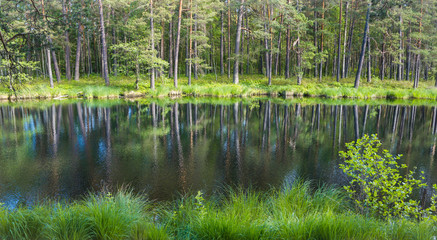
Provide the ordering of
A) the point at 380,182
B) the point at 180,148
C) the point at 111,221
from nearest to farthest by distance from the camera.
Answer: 1. the point at 111,221
2. the point at 380,182
3. the point at 180,148

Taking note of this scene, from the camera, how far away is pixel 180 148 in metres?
10.6

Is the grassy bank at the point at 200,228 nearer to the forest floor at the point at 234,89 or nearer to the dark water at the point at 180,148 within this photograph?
the dark water at the point at 180,148

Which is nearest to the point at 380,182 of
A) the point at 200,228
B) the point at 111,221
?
→ the point at 200,228

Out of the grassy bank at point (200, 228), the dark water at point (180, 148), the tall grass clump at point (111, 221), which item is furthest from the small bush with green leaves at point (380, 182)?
the tall grass clump at point (111, 221)

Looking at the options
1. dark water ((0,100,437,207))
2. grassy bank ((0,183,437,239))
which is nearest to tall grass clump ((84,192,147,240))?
grassy bank ((0,183,437,239))

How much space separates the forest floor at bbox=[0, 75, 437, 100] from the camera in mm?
27797

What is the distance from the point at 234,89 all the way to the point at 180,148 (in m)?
20.8

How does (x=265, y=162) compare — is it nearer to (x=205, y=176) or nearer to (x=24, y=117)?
(x=205, y=176)

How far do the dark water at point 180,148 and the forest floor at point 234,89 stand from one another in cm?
922

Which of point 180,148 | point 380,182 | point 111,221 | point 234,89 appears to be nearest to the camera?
point 111,221

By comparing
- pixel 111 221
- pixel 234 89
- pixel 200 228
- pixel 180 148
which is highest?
pixel 234 89

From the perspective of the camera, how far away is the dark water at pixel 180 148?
7.25 m

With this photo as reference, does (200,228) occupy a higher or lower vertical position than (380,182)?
lower

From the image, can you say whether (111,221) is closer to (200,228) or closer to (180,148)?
(200,228)
